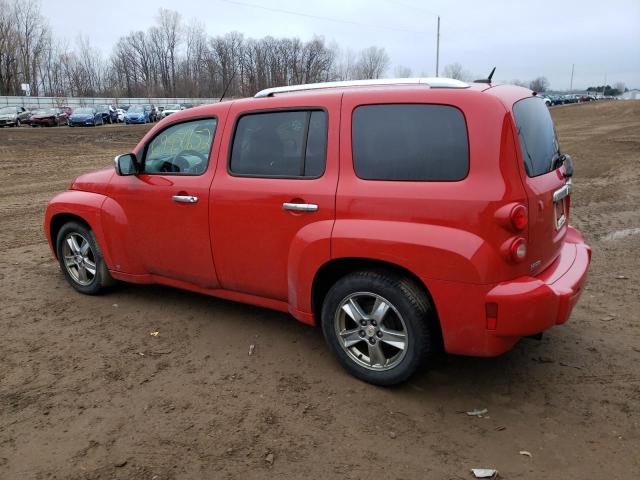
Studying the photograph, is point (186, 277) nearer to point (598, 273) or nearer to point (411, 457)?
point (411, 457)

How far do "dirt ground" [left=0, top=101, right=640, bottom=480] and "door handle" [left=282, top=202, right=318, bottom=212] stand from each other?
1136 mm

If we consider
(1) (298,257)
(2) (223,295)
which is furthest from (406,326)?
(2) (223,295)

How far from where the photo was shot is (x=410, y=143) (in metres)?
3.26

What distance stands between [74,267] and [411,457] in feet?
12.8

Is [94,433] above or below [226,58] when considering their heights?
below

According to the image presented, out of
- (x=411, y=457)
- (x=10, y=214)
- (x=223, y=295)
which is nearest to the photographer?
(x=411, y=457)

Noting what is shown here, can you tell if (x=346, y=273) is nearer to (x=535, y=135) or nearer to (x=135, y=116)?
(x=535, y=135)

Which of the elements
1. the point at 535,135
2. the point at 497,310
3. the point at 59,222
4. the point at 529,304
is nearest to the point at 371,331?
the point at 497,310

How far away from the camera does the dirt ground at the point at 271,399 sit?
2.86m

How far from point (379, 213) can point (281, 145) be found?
98 cm

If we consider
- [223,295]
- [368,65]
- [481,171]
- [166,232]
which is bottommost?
[223,295]

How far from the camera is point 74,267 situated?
17.5 feet

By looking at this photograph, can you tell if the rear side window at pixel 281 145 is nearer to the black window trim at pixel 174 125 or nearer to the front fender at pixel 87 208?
the black window trim at pixel 174 125

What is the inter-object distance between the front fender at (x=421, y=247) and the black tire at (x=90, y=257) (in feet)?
8.89
